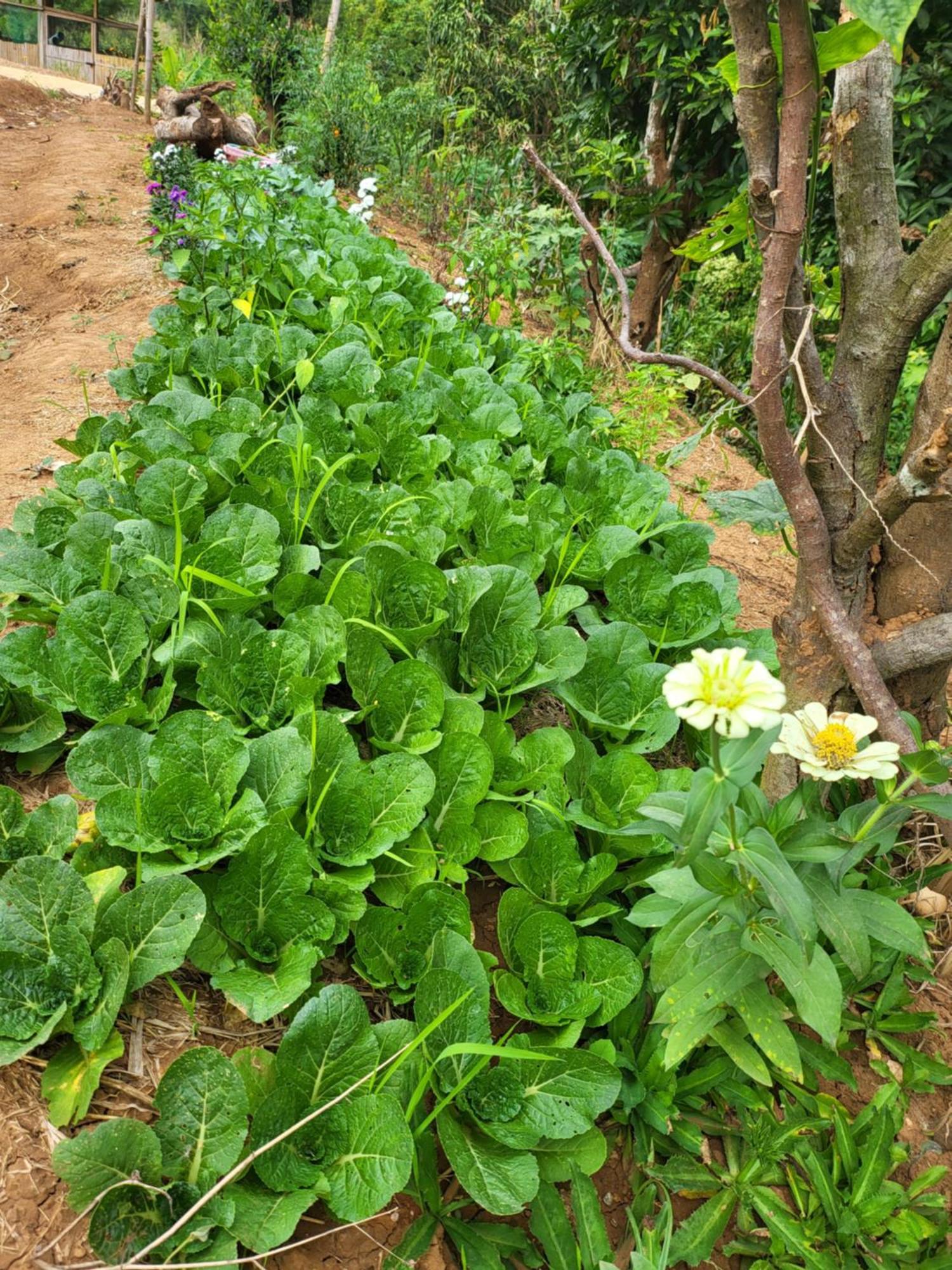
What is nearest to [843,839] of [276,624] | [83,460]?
[276,624]

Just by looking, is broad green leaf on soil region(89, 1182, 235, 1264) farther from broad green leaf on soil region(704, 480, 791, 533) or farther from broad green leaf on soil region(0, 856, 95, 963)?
broad green leaf on soil region(704, 480, 791, 533)

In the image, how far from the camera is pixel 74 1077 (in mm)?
1213

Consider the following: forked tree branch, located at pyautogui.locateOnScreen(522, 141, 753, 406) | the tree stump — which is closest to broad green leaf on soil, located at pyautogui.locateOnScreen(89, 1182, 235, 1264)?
forked tree branch, located at pyautogui.locateOnScreen(522, 141, 753, 406)

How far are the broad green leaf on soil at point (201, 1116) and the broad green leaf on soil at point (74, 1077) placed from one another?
0.32 feet

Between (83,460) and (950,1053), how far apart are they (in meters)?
2.74

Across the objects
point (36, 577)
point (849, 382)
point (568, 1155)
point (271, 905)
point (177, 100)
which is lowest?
point (568, 1155)

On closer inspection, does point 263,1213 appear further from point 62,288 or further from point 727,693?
point 62,288

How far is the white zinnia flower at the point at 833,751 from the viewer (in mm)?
1229

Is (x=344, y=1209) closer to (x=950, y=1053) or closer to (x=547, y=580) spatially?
(x=950, y=1053)

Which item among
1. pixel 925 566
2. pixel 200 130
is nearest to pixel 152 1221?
pixel 925 566

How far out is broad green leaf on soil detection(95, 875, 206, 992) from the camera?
4.31 feet

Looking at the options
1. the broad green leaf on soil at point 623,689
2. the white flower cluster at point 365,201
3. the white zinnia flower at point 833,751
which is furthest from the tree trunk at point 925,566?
the white flower cluster at point 365,201

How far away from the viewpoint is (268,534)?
2070 mm

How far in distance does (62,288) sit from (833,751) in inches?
222
